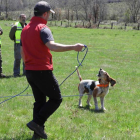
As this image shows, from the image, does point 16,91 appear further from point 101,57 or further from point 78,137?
point 101,57

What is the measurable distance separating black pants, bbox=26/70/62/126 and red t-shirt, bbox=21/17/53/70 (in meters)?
0.12

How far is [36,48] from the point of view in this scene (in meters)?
3.81

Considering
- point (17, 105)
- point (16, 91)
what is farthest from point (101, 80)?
point (16, 91)

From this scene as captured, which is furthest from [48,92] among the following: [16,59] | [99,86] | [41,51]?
[16,59]

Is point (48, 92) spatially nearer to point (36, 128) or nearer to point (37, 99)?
point (37, 99)

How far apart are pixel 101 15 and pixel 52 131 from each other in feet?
264

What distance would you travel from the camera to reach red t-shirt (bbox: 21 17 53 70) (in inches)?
148

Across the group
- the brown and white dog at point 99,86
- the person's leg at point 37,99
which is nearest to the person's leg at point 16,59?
the brown and white dog at point 99,86

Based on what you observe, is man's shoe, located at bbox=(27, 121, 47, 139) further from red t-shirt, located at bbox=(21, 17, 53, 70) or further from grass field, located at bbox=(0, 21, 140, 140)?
red t-shirt, located at bbox=(21, 17, 53, 70)

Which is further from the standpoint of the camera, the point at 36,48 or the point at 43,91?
the point at 43,91

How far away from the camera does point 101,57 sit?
15.9 metres

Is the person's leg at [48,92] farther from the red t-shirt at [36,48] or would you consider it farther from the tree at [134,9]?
the tree at [134,9]

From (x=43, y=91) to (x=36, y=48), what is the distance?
745 millimetres

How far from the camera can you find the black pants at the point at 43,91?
3955 millimetres
